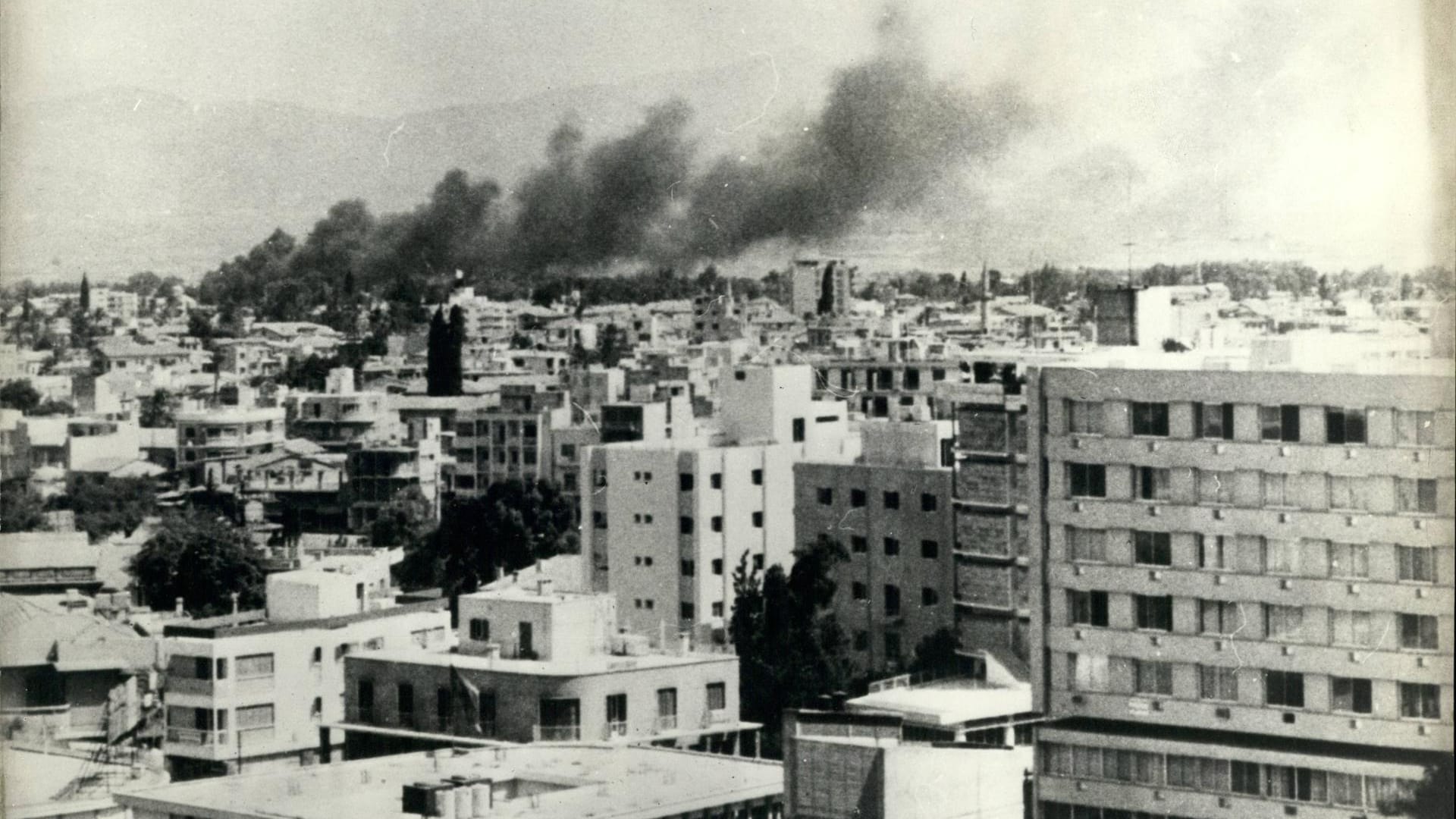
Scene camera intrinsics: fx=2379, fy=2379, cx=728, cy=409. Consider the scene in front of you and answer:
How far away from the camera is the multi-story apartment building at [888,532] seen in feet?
26.0

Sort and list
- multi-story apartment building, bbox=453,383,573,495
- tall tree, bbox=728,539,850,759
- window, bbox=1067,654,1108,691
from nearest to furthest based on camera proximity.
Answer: window, bbox=1067,654,1108,691 → tall tree, bbox=728,539,850,759 → multi-story apartment building, bbox=453,383,573,495

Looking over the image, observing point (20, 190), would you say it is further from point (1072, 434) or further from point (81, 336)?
point (1072, 434)

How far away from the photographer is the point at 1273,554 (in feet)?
22.3

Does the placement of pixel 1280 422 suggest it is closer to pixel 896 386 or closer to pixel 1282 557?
pixel 1282 557

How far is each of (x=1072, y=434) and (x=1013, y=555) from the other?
1.89 feet

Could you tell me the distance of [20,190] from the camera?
710 centimetres

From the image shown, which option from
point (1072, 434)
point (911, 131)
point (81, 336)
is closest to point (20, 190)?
point (81, 336)

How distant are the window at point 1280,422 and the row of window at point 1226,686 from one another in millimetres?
669

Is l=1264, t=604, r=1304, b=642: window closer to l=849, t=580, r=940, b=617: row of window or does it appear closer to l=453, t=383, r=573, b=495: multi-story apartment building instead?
l=849, t=580, r=940, b=617: row of window

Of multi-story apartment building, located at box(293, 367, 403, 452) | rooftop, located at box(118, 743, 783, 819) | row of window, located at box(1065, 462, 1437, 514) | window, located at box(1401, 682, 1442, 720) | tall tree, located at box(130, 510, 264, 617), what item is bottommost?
rooftop, located at box(118, 743, 783, 819)

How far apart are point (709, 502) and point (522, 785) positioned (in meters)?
1.49

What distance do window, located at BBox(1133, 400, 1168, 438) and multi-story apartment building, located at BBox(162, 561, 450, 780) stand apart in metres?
2.43

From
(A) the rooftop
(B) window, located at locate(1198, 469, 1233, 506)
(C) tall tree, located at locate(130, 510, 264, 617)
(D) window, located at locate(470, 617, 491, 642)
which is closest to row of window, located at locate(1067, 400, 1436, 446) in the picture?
(B) window, located at locate(1198, 469, 1233, 506)

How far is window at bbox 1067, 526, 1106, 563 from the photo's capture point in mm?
7102
